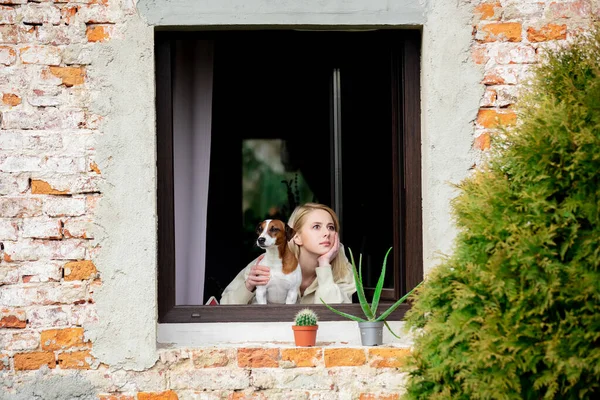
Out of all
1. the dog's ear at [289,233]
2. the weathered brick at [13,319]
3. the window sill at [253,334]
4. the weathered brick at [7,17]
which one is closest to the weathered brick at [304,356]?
the window sill at [253,334]

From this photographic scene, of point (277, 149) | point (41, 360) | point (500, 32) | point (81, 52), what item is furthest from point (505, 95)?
point (277, 149)

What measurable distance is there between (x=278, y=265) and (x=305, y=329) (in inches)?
30.4

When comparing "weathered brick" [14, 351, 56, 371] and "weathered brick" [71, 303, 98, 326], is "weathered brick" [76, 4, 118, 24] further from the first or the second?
"weathered brick" [14, 351, 56, 371]

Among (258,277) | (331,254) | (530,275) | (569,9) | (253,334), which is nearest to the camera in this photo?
(530,275)

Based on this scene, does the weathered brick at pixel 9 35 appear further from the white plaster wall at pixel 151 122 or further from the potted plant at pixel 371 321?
the potted plant at pixel 371 321

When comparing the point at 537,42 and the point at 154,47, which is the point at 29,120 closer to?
the point at 154,47

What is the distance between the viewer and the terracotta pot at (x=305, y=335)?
14.4 ft

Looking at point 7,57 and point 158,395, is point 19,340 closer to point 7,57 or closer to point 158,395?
point 158,395

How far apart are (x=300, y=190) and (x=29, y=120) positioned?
376 cm

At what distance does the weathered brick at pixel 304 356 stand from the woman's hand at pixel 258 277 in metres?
0.69

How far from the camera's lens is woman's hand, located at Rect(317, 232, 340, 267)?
5.09 m

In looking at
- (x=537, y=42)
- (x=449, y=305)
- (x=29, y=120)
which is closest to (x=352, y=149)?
(x=537, y=42)

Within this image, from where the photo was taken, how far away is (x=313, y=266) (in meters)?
5.16

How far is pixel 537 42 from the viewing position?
4469 mm
